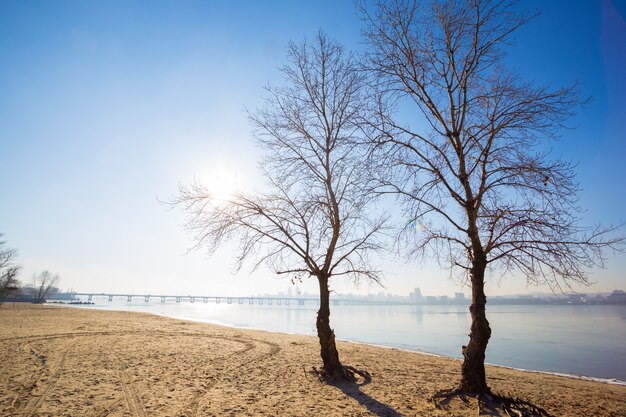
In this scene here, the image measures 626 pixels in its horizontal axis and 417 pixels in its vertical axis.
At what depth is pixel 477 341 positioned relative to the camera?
6.95 meters

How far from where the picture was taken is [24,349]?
11.6m

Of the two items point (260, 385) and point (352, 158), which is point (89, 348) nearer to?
point (260, 385)

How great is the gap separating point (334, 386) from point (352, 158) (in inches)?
254

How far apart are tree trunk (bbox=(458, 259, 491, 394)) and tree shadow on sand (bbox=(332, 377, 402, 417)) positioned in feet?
6.43

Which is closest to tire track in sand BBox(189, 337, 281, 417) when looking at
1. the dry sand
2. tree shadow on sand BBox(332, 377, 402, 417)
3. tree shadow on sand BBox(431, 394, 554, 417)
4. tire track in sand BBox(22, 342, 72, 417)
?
the dry sand

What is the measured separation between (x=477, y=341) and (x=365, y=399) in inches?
121

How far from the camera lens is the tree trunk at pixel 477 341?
22.6ft

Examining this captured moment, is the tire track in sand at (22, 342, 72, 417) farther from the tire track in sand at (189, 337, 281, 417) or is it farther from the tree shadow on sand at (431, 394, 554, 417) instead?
Result: the tree shadow on sand at (431, 394, 554, 417)

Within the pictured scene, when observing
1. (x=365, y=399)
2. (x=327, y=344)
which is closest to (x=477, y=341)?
(x=365, y=399)

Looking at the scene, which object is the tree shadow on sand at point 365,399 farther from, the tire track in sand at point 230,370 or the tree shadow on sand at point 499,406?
the tire track in sand at point 230,370

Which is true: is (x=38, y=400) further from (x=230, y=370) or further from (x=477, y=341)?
(x=477, y=341)

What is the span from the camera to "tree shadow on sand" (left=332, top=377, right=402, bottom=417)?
6.34m

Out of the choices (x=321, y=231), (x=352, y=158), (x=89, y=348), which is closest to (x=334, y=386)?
(x=321, y=231)

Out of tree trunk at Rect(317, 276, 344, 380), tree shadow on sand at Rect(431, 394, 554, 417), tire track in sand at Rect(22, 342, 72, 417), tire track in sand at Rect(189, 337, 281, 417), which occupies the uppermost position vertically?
tree trunk at Rect(317, 276, 344, 380)
